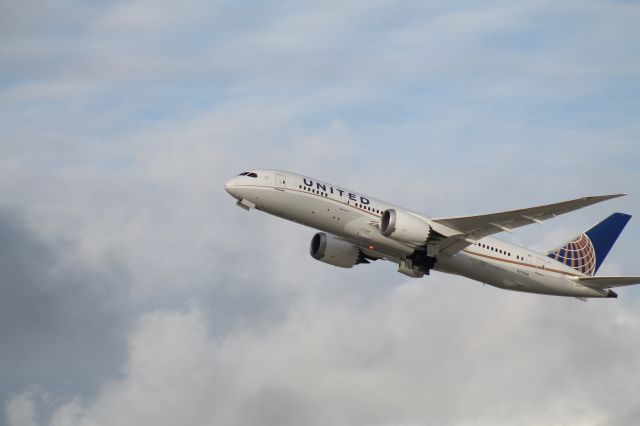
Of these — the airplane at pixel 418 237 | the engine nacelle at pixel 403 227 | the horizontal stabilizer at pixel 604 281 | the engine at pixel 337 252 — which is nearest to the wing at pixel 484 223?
the airplane at pixel 418 237

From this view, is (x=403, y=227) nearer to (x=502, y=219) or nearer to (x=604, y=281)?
(x=502, y=219)

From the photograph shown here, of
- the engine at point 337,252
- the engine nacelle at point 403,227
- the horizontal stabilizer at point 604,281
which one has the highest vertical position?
the engine at point 337,252

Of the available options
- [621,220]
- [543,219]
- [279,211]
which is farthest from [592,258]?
[279,211]

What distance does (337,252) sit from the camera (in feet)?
241

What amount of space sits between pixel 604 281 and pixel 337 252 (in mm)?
16530

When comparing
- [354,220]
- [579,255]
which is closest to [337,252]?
[354,220]

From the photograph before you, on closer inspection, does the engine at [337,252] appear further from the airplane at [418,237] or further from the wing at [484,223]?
the wing at [484,223]

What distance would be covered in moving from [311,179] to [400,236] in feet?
19.7

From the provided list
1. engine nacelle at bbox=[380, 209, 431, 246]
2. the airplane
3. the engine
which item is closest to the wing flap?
the airplane

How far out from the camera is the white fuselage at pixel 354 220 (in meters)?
65.5

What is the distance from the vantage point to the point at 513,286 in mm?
71688

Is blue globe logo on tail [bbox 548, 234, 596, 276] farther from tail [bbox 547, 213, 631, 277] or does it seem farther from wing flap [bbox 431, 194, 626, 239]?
wing flap [bbox 431, 194, 626, 239]

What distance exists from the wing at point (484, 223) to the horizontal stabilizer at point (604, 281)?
761cm

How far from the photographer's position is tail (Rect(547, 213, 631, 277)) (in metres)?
75.2
